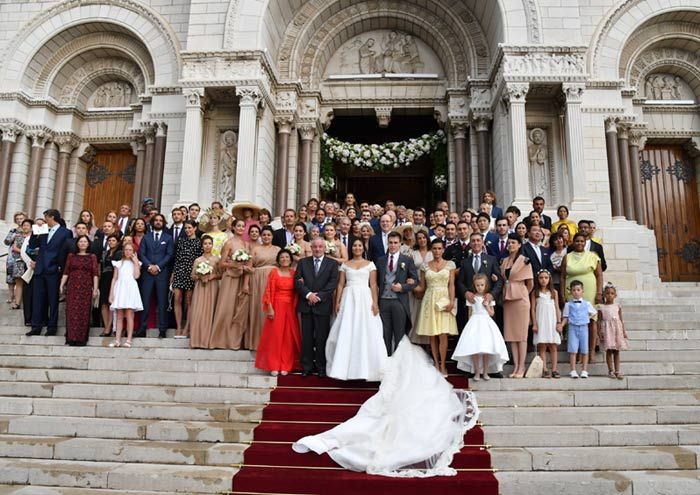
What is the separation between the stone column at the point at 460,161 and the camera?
14164mm

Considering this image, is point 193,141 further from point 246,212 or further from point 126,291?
point 126,291

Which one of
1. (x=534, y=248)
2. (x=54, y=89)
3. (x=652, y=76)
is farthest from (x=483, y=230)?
(x=54, y=89)

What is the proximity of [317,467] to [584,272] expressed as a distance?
4.61 metres

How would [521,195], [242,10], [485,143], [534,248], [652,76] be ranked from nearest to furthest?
[534,248] < [521,195] < [242,10] < [485,143] < [652,76]

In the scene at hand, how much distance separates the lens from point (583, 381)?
643 cm

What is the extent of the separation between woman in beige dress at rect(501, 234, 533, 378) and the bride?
170cm

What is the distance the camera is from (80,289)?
7.91 metres

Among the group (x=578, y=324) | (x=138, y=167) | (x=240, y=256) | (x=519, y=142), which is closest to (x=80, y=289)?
(x=240, y=256)

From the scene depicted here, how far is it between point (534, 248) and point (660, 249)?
9243 mm

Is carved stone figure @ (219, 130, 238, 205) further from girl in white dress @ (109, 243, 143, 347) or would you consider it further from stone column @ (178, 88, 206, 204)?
girl in white dress @ (109, 243, 143, 347)

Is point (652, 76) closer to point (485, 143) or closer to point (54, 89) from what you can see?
point (485, 143)

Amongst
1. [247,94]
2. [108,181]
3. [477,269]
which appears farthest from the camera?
[108,181]

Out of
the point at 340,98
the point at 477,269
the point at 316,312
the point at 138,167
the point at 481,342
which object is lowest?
the point at 481,342

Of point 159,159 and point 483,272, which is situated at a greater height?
point 159,159
